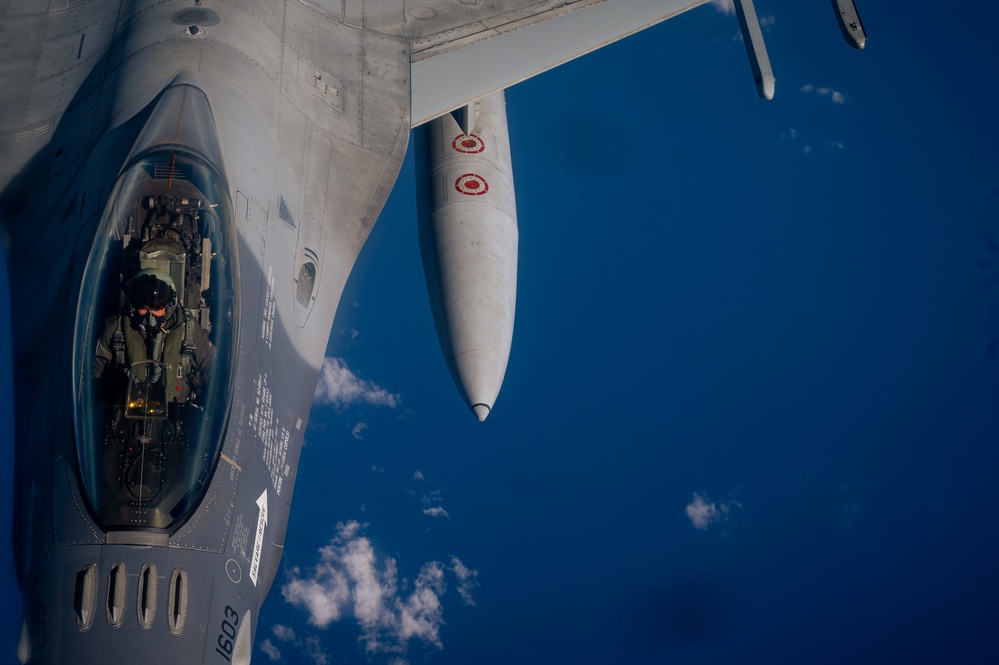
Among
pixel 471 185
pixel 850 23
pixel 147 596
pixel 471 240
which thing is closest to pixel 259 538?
pixel 147 596

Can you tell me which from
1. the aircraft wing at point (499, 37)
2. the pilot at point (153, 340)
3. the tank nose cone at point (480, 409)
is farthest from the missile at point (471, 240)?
the pilot at point (153, 340)

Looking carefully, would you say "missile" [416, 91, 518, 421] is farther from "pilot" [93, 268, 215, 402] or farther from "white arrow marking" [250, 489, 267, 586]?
"pilot" [93, 268, 215, 402]

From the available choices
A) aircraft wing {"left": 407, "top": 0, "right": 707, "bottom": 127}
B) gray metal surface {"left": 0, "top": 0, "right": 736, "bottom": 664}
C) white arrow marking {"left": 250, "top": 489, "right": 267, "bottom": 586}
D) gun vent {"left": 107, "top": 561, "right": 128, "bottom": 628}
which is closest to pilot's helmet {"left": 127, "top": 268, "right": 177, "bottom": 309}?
gray metal surface {"left": 0, "top": 0, "right": 736, "bottom": 664}

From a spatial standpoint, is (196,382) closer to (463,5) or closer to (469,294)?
(469,294)

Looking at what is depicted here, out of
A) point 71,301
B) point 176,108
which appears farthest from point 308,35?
point 71,301

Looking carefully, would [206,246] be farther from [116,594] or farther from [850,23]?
[850,23]

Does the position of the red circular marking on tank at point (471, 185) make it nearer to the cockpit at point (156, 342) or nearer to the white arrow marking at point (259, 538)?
the cockpit at point (156, 342)
